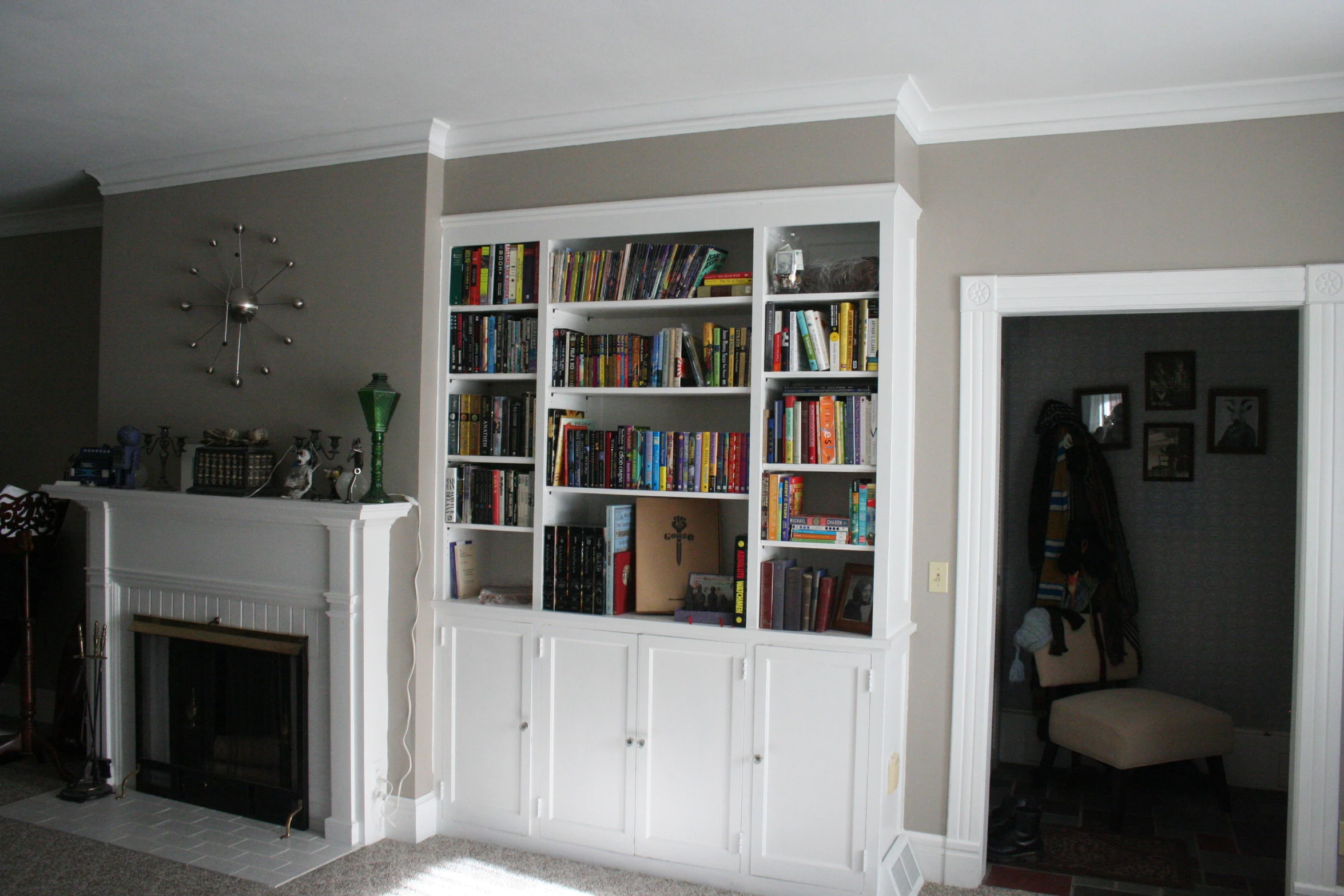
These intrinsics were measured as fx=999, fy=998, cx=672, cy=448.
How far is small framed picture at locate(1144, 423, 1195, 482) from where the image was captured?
14.8ft

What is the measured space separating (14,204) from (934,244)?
14.6 feet

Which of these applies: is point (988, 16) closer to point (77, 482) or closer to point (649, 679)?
point (649, 679)

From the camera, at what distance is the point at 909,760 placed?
3406 millimetres

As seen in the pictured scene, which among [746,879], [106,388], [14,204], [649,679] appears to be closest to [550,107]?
[649,679]

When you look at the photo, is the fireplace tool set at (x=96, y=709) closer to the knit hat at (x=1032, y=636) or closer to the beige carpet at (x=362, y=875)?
the beige carpet at (x=362, y=875)

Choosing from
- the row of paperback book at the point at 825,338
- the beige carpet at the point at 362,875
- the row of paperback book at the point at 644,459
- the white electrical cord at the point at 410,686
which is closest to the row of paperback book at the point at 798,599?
the row of paperback book at the point at 644,459

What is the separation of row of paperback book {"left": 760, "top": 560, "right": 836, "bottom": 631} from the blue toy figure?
263 centimetres

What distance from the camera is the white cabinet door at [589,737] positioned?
3.44m

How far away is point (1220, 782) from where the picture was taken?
4.05m

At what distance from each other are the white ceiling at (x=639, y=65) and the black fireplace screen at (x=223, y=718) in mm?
1952

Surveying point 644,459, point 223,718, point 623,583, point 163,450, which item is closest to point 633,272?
point 644,459

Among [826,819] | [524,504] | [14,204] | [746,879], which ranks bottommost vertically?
[746,879]

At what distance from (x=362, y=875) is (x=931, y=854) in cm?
191

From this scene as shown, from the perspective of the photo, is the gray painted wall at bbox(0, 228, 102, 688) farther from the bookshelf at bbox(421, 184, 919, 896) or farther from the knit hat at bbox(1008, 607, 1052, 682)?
the knit hat at bbox(1008, 607, 1052, 682)
